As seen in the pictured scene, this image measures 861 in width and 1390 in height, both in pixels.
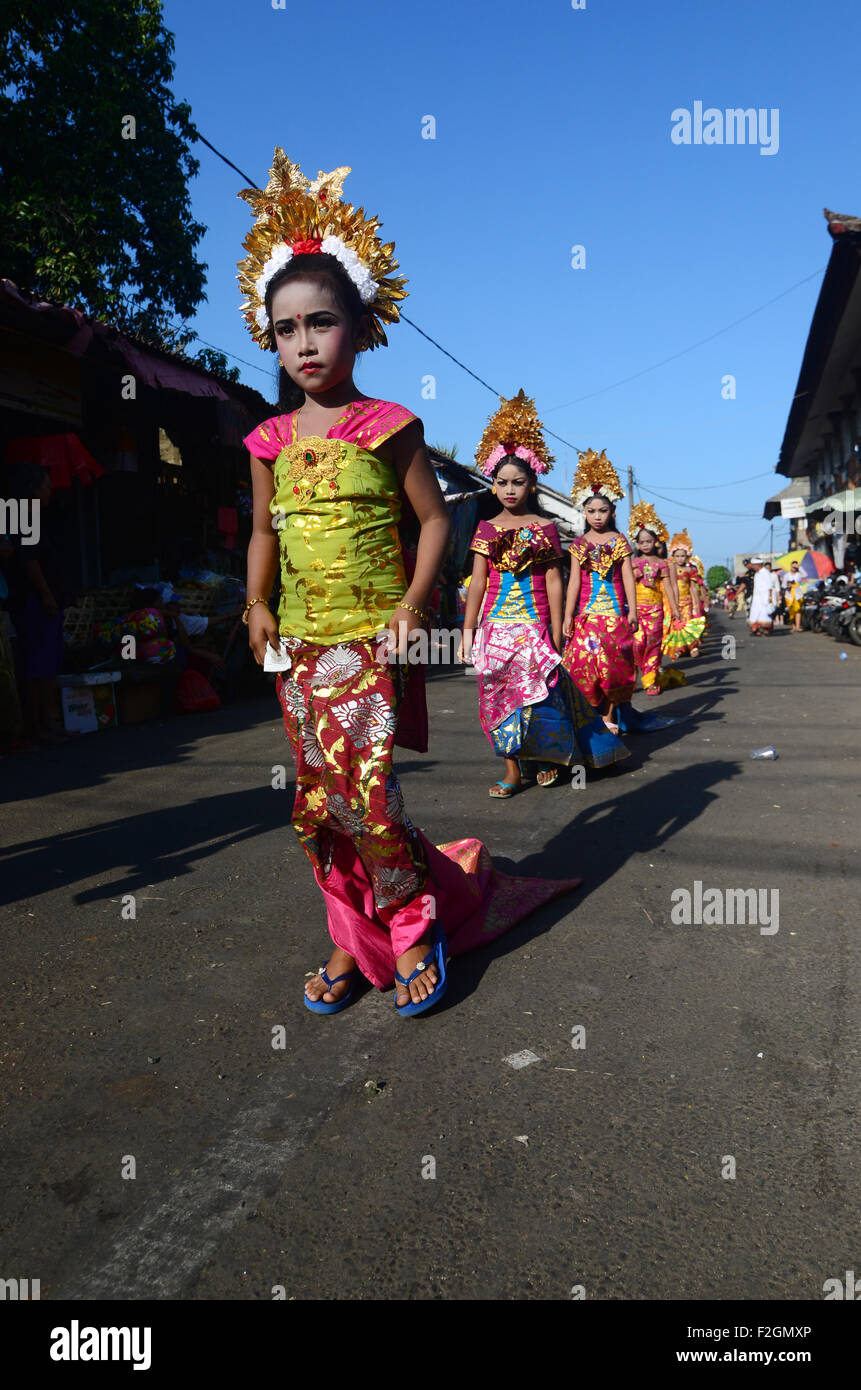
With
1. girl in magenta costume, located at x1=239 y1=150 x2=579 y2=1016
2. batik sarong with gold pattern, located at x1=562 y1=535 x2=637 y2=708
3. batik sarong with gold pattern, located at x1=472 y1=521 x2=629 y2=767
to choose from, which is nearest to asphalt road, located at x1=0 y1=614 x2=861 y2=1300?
girl in magenta costume, located at x1=239 y1=150 x2=579 y2=1016

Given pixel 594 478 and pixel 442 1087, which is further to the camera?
pixel 594 478

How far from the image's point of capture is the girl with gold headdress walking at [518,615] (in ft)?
19.1

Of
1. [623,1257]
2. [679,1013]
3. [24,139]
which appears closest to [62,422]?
[24,139]

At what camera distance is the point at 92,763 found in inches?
282

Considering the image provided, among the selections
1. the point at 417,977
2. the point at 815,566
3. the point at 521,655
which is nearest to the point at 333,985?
the point at 417,977

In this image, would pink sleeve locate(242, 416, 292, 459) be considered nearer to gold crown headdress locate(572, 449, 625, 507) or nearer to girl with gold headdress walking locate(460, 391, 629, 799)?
girl with gold headdress walking locate(460, 391, 629, 799)

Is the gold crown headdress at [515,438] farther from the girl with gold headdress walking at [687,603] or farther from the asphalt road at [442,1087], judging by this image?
the girl with gold headdress walking at [687,603]

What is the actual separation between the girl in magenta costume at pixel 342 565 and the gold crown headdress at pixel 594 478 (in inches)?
208

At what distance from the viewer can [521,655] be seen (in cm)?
594

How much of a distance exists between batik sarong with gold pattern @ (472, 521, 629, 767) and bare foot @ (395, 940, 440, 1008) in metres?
3.16

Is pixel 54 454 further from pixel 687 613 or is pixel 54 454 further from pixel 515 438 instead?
pixel 687 613

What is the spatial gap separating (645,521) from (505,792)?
7.06 m

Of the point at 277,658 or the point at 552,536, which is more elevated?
the point at 552,536
